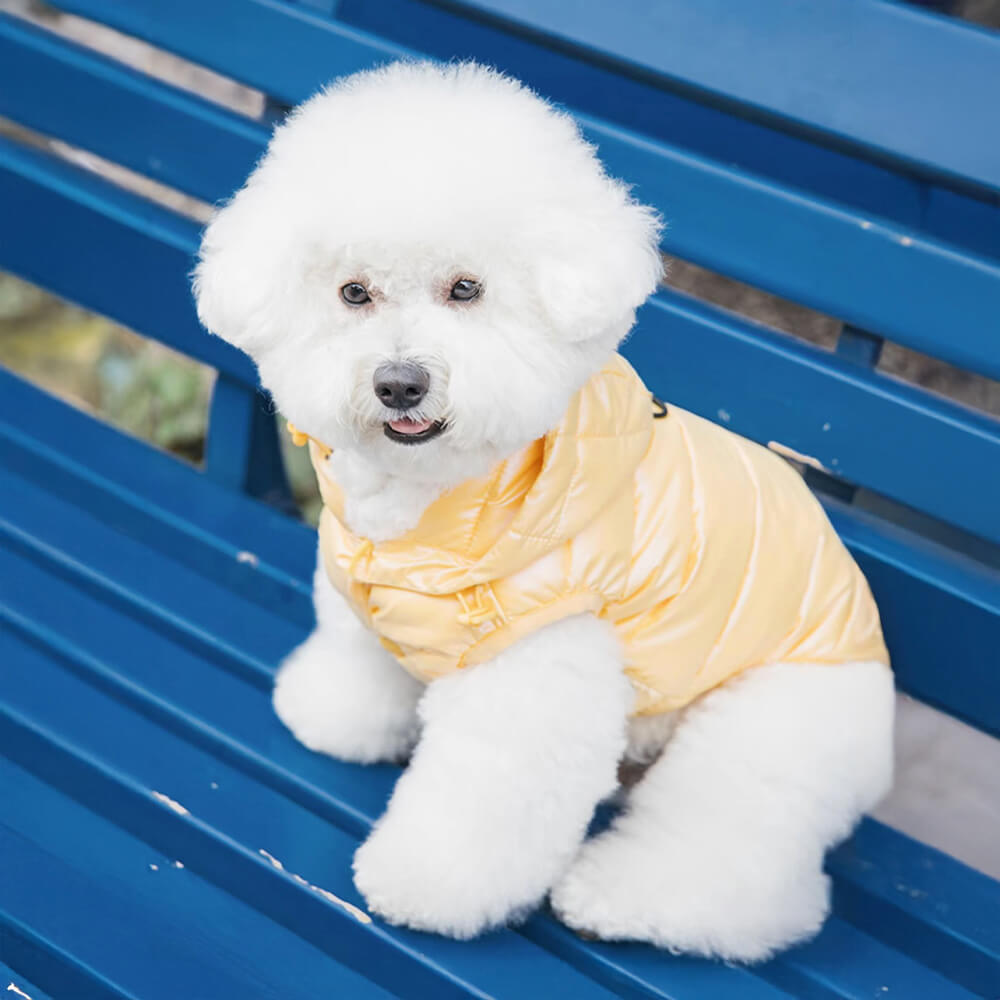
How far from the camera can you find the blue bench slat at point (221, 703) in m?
1.66

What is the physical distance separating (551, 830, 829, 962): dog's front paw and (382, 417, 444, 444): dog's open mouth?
59 cm

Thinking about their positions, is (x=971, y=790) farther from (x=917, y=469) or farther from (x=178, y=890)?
(x=178, y=890)

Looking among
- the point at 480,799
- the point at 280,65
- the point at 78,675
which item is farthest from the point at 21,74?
the point at 480,799

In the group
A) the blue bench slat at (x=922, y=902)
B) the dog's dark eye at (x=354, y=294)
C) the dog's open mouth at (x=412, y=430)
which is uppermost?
the dog's dark eye at (x=354, y=294)

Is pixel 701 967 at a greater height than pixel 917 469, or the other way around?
pixel 917 469

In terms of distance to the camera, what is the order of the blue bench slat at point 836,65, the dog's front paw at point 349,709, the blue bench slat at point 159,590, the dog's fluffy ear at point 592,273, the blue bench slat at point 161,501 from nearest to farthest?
the dog's fluffy ear at point 592,273 → the blue bench slat at point 836,65 → the dog's front paw at point 349,709 → the blue bench slat at point 159,590 → the blue bench slat at point 161,501

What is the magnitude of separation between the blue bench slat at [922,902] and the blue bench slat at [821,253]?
0.65 meters

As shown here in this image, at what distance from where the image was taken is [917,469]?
1695mm

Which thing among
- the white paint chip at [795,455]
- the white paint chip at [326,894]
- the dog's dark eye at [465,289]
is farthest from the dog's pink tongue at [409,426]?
the white paint chip at [795,455]

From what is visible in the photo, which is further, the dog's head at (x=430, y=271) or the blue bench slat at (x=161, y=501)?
the blue bench slat at (x=161, y=501)

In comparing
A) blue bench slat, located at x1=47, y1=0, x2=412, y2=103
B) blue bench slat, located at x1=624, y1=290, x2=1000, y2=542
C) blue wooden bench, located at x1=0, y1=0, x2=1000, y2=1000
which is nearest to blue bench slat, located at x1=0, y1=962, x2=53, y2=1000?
blue wooden bench, located at x1=0, y1=0, x2=1000, y2=1000

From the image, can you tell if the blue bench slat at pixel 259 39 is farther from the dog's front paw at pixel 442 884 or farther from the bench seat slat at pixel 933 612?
the dog's front paw at pixel 442 884

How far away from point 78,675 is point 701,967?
0.92 m

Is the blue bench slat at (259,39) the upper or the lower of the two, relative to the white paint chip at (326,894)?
upper
